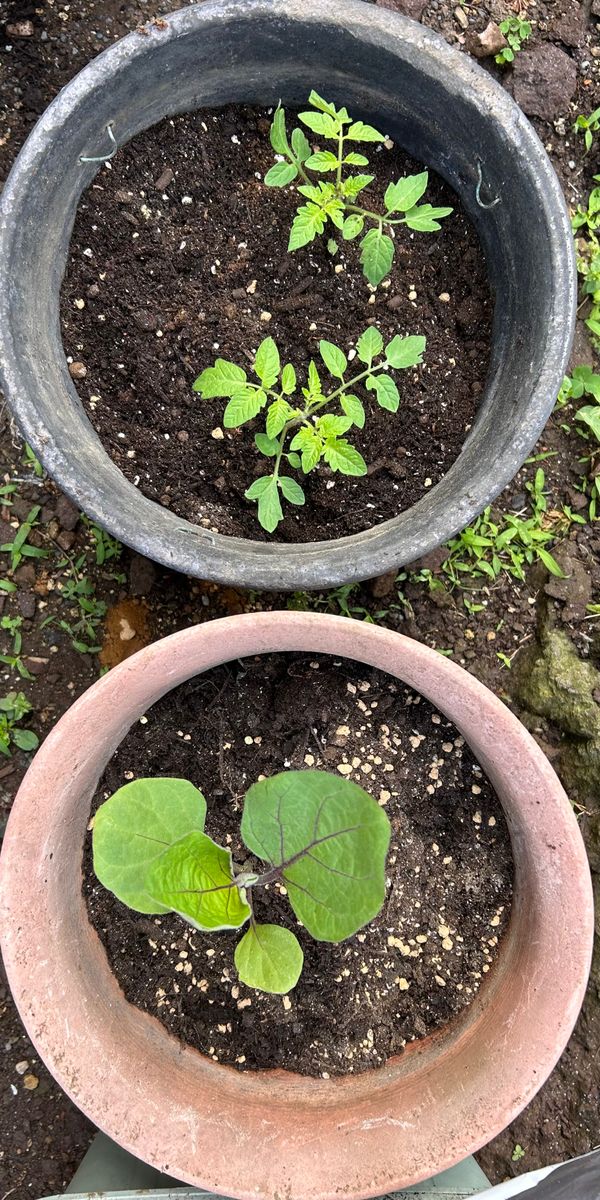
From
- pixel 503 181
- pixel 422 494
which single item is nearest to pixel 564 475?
pixel 422 494

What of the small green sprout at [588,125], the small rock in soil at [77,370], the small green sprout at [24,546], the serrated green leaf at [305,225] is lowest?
the small green sprout at [24,546]

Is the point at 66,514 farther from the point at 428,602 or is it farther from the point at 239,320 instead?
the point at 428,602

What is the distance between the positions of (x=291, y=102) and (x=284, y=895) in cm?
130

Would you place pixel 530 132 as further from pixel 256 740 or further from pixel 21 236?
pixel 256 740

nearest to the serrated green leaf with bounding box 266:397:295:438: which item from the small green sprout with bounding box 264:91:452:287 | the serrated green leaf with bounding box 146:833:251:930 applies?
the small green sprout with bounding box 264:91:452:287

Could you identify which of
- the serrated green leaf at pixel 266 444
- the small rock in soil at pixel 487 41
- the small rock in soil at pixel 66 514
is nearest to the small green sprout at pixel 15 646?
the small rock in soil at pixel 66 514

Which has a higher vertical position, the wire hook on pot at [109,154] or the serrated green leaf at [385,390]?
the wire hook on pot at [109,154]

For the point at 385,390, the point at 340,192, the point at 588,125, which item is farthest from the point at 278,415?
the point at 588,125

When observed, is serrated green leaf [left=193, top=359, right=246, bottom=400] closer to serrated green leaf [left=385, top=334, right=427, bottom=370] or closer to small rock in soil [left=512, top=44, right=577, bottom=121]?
serrated green leaf [left=385, top=334, right=427, bottom=370]

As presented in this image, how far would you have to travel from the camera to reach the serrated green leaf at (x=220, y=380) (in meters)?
1.19

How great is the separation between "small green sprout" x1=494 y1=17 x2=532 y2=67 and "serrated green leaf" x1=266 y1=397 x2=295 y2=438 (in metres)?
0.93

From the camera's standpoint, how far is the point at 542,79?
1618 mm

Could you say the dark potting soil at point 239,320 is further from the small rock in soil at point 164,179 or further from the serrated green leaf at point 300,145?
the serrated green leaf at point 300,145

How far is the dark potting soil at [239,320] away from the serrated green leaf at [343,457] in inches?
7.1
